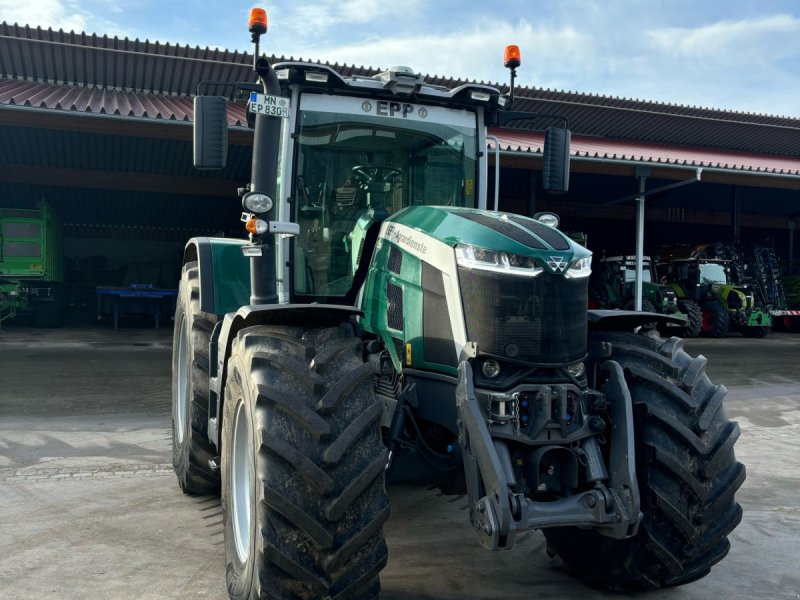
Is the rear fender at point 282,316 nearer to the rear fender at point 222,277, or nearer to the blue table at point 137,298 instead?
→ the rear fender at point 222,277

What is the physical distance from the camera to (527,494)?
311 cm

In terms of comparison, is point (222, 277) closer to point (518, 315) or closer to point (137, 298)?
point (518, 315)

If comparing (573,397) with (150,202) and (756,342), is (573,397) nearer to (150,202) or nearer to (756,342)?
(756,342)

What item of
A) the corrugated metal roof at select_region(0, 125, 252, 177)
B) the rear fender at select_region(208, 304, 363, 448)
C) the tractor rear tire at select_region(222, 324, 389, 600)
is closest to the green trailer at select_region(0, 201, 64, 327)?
the corrugated metal roof at select_region(0, 125, 252, 177)

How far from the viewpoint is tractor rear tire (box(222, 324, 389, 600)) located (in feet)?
9.11

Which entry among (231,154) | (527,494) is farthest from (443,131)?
(231,154)

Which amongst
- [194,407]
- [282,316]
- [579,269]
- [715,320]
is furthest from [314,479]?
[715,320]

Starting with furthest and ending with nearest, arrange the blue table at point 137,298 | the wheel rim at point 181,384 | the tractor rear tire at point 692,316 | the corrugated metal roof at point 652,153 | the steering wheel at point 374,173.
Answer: the tractor rear tire at point 692,316 → the blue table at point 137,298 → the corrugated metal roof at point 652,153 → the wheel rim at point 181,384 → the steering wheel at point 374,173

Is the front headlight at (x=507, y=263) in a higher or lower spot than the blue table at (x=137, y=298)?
higher

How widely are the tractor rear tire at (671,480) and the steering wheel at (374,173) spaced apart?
148 cm

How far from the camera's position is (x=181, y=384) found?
18.9ft

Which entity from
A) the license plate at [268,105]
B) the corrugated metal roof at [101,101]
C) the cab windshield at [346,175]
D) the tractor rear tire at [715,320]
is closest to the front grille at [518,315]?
the cab windshield at [346,175]

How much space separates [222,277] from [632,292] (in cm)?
1939

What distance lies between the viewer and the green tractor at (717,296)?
20328 millimetres
